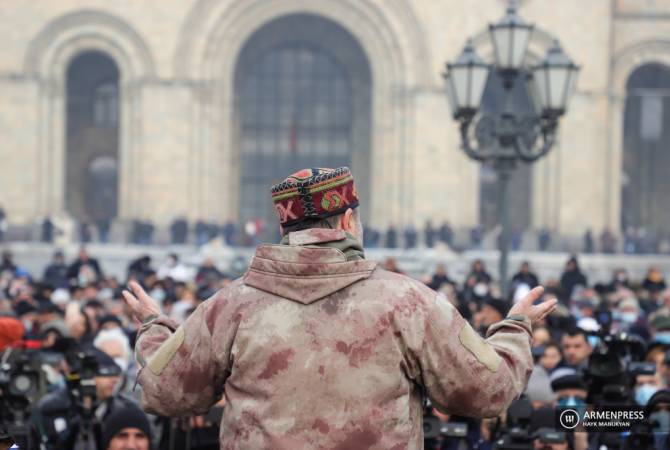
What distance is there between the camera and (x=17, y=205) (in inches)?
1287

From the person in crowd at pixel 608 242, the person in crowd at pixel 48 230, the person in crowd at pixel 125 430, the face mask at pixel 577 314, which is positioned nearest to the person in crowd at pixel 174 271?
the face mask at pixel 577 314

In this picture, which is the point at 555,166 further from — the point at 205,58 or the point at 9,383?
the point at 9,383

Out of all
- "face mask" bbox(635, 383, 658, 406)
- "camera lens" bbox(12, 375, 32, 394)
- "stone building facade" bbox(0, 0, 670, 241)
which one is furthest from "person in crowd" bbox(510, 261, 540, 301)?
"stone building facade" bbox(0, 0, 670, 241)

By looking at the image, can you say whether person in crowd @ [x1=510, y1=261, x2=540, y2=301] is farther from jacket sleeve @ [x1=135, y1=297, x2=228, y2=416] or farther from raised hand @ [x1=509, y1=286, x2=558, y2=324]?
jacket sleeve @ [x1=135, y1=297, x2=228, y2=416]

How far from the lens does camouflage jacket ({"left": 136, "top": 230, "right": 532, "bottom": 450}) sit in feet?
11.2

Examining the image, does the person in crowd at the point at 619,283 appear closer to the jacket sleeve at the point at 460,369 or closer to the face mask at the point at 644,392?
the face mask at the point at 644,392

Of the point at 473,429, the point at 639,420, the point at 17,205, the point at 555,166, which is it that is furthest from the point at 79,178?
the point at 639,420

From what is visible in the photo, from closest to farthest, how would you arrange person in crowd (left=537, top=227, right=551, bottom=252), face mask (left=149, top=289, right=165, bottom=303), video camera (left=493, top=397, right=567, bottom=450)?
video camera (left=493, top=397, right=567, bottom=450) < face mask (left=149, top=289, right=165, bottom=303) < person in crowd (left=537, top=227, right=551, bottom=252)

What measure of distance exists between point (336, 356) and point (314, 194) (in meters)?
0.49

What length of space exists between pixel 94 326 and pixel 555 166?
24.2m

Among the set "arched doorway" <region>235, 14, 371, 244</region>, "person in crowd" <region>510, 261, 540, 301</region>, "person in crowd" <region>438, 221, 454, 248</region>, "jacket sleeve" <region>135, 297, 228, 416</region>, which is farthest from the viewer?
"arched doorway" <region>235, 14, 371, 244</region>

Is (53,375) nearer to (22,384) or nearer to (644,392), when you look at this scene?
(22,384)

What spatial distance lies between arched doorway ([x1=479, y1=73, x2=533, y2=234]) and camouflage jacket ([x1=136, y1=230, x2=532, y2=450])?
31300 mm

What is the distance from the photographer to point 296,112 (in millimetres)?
36719
